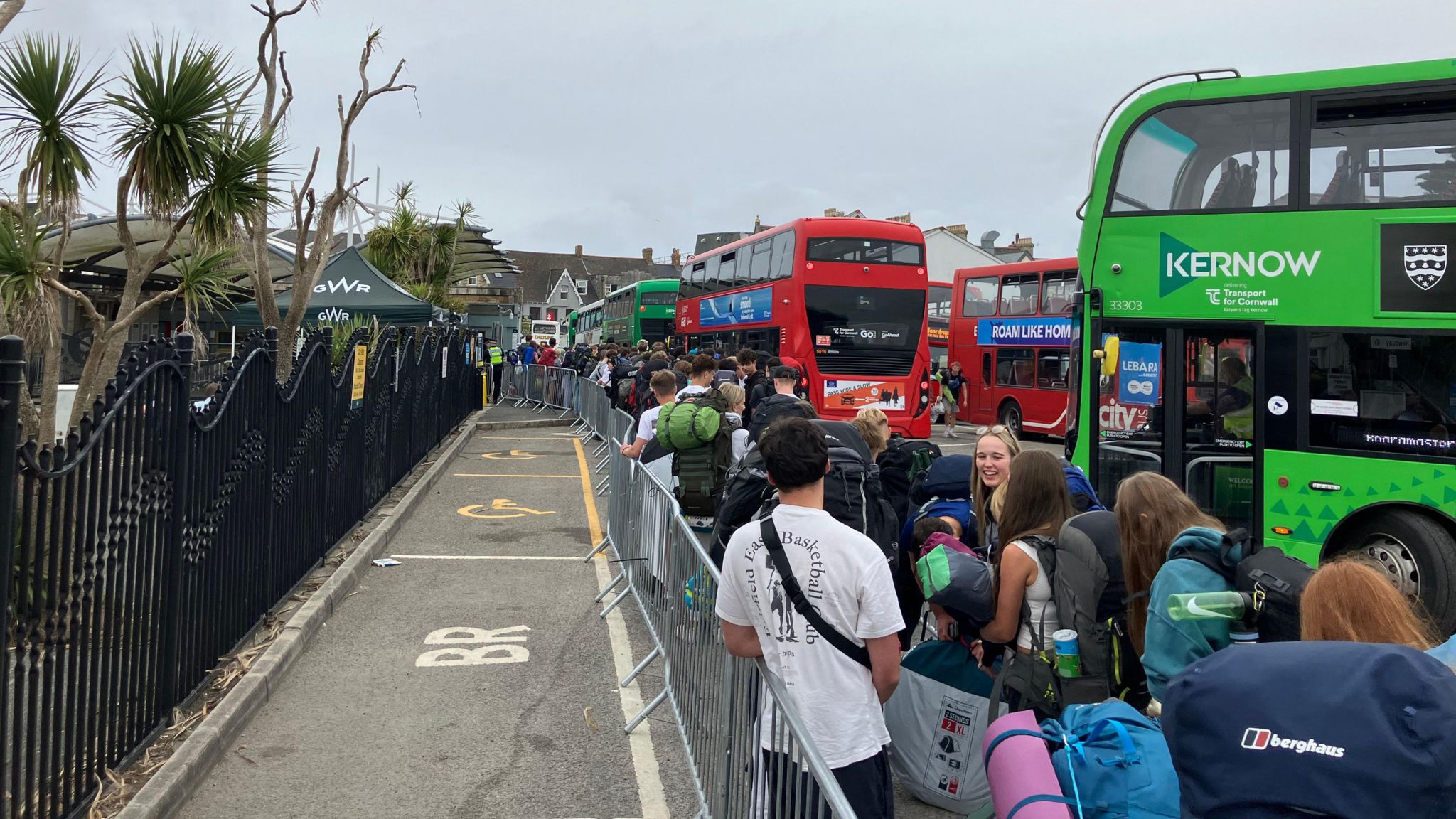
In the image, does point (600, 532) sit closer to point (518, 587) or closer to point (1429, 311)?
point (518, 587)

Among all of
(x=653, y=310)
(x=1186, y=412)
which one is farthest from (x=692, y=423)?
(x=653, y=310)

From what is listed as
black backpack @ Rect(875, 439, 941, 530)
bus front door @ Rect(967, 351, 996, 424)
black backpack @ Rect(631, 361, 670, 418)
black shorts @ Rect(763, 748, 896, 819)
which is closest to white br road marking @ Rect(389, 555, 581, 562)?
black backpack @ Rect(631, 361, 670, 418)

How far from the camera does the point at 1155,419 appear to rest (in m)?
8.53

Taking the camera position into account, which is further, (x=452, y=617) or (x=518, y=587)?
(x=518, y=587)

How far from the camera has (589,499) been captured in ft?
43.1

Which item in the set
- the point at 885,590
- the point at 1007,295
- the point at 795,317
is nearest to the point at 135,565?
the point at 885,590

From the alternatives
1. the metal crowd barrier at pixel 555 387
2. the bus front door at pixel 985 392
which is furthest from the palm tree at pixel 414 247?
the bus front door at pixel 985 392

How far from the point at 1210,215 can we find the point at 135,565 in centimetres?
790

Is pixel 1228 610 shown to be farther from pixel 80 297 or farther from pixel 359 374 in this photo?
pixel 359 374

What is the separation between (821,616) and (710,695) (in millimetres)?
1295

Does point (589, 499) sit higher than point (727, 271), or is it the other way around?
point (727, 271)

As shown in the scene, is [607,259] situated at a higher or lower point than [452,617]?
higher

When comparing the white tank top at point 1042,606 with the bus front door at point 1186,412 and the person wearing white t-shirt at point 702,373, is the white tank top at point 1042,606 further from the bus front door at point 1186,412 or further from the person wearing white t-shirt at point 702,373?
the bus front door at point 1186,412

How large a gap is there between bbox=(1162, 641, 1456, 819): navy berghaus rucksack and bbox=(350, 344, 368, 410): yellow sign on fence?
328 inches
